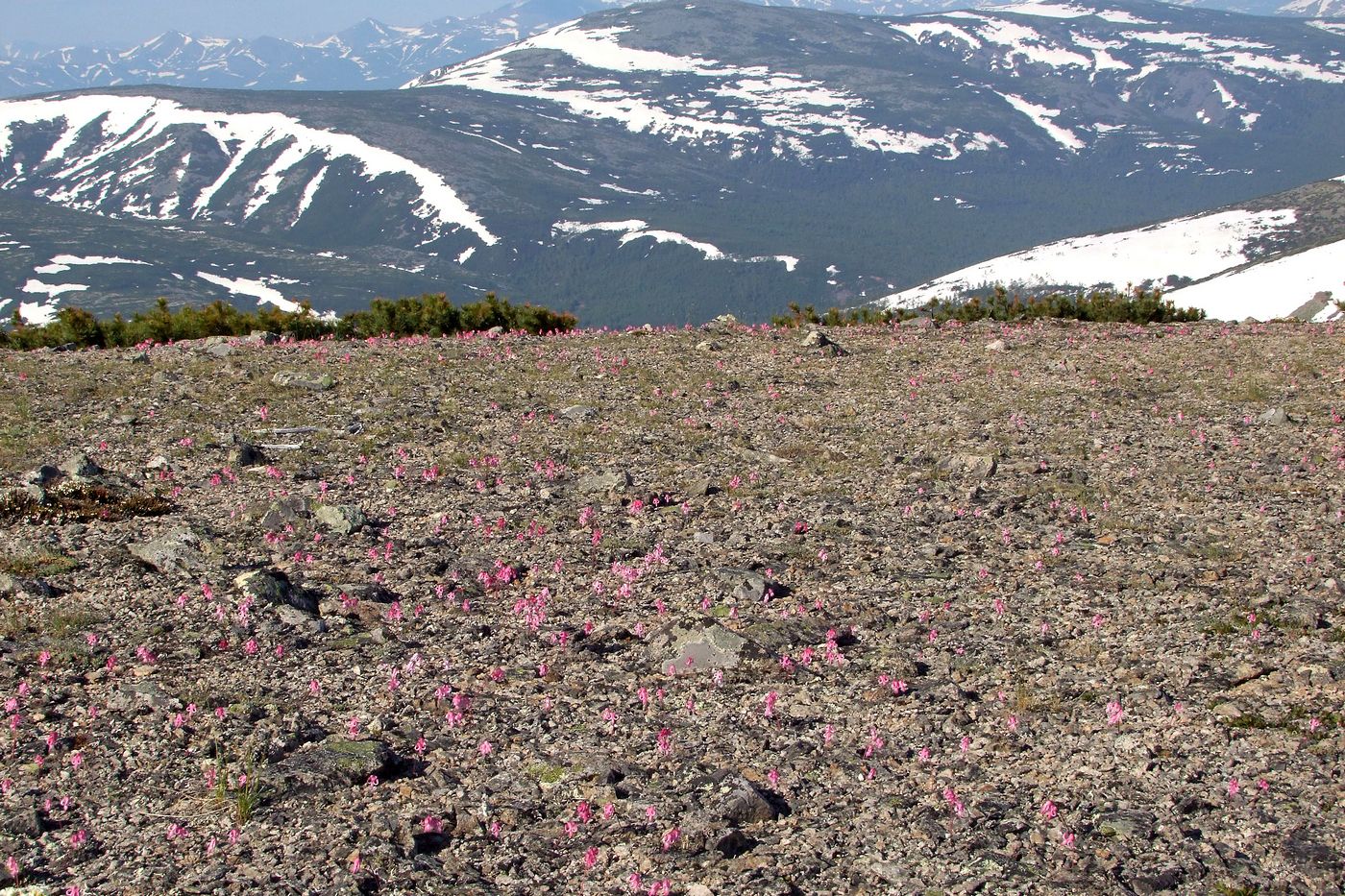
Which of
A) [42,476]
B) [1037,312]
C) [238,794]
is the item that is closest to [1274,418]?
[1037,312]

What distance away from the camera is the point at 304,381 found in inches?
842

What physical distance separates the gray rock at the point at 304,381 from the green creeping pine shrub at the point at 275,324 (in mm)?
8060

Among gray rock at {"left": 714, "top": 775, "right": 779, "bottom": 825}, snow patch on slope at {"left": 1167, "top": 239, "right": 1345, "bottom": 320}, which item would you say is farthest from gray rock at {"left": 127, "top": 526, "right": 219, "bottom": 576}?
snow patch on slope at {"left": 1167, "top": 239, "right": 1345, "bottom": 320}

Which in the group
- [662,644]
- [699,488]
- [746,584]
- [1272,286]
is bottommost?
[1272,286]

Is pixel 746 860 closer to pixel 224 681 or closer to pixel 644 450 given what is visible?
pixel 224 681

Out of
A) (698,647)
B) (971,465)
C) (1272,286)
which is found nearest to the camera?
(698,647)

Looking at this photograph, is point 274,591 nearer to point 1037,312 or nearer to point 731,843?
point 731,843

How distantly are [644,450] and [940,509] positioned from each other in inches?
188

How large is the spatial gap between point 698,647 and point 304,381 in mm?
12592

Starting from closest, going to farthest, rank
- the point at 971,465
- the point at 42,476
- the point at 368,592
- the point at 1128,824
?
the point at 1128,824 < the point at 368,592 < the point at 42,476 < the point at 971,465

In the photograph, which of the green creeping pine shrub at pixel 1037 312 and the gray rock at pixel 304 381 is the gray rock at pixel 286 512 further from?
the green creeping pine shrub at pixel 1037 312

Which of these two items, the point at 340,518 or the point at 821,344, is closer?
the point at 340,518

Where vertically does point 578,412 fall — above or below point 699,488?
above

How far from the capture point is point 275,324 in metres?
32.4
